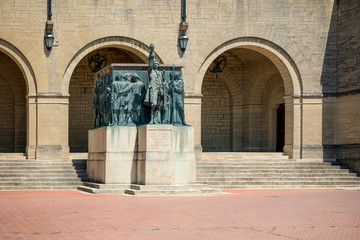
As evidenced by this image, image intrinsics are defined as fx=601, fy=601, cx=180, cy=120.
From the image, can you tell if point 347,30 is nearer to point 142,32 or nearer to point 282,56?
point 282,56

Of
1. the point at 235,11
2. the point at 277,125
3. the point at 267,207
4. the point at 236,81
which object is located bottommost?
the point at 267,207

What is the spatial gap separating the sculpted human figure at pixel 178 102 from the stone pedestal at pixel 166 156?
0.48 metres

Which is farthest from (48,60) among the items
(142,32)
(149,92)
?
(149,92)

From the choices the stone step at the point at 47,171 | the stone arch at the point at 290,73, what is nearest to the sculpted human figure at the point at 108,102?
the stone step at the point at 47,171

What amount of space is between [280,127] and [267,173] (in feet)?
20.1

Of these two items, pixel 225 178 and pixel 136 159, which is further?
pixel 225 178

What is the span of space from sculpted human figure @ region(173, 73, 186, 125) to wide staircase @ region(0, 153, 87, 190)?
13.3 feet

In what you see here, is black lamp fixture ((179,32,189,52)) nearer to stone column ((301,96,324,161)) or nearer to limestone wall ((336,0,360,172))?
stone column ((301,96,324,161))

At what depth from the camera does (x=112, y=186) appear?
16062mm

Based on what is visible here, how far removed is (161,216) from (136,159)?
19.4 feet

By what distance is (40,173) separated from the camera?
1889cm

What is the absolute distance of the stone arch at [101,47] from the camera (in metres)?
→ 20.9

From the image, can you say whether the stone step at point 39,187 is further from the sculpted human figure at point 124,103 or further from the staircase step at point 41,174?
the sculpted human figure at point 124,103

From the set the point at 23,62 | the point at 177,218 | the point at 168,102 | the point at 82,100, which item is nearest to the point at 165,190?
the point at 168,102
